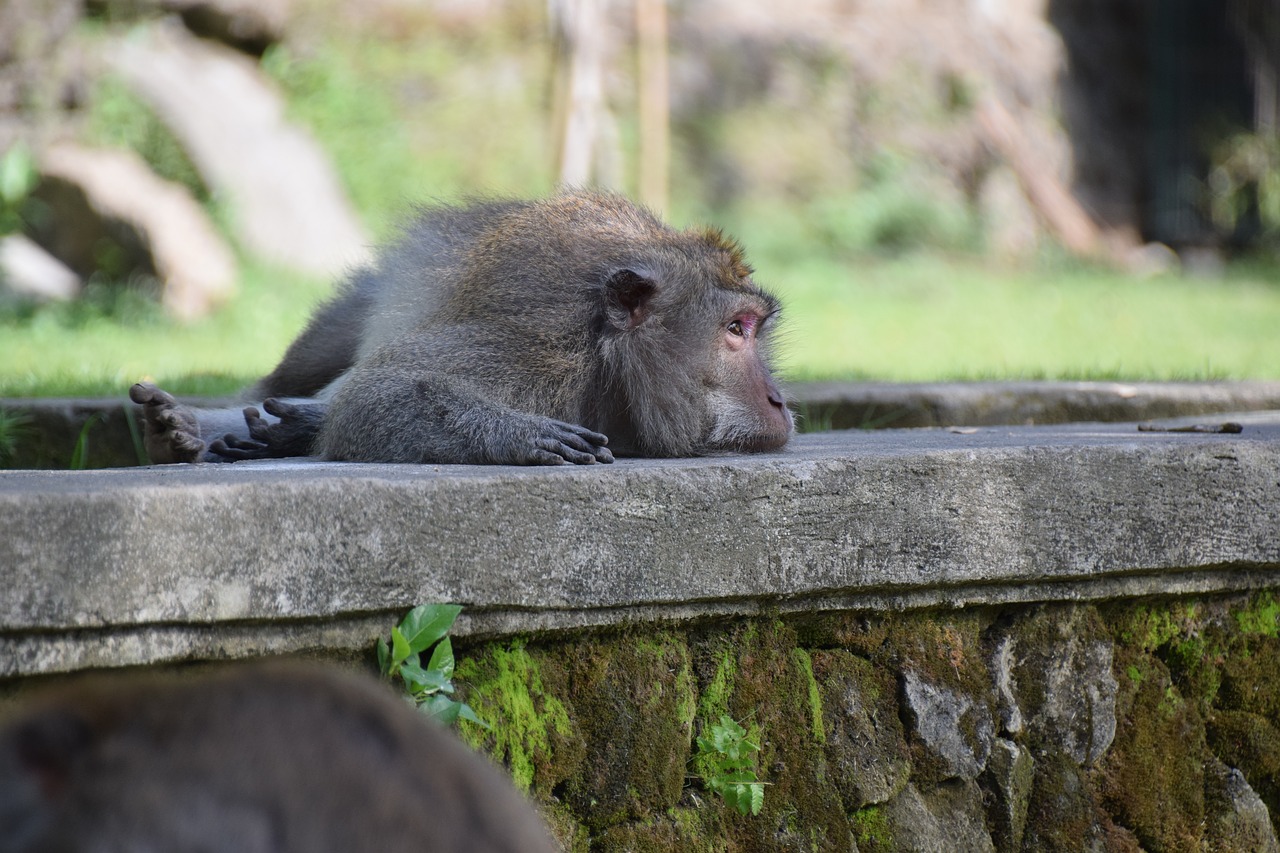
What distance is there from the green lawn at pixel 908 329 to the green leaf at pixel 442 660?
2.08m

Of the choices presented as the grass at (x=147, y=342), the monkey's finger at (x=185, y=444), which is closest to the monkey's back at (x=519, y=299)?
the monkey's finger at (x=185, y=444)

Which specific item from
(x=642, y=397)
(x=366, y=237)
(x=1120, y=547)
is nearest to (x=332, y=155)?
(x=366, y=237)

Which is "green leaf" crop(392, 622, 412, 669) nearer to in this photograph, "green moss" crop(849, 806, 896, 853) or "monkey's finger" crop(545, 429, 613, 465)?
"monkey's finger" crop(545, 429, 613, 465)

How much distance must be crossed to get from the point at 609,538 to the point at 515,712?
1.32 ft

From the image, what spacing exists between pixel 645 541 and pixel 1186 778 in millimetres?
1717

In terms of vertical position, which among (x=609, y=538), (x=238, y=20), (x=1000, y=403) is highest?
(x=238, y=20)

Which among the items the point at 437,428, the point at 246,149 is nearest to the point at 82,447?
the point at 437,428

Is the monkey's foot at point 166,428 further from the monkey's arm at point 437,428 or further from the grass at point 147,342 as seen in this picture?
the grass at point 147,342

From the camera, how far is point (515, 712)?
2684mm

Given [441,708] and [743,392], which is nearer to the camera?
[441,708]

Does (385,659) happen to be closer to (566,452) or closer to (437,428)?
(566,452)

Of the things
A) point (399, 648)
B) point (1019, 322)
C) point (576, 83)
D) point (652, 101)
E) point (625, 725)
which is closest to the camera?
point (399, 648)

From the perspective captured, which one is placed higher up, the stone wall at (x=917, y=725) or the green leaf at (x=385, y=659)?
the green leaf at (x=385, y=659)

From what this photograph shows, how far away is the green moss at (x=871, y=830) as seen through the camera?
3.01 metres
